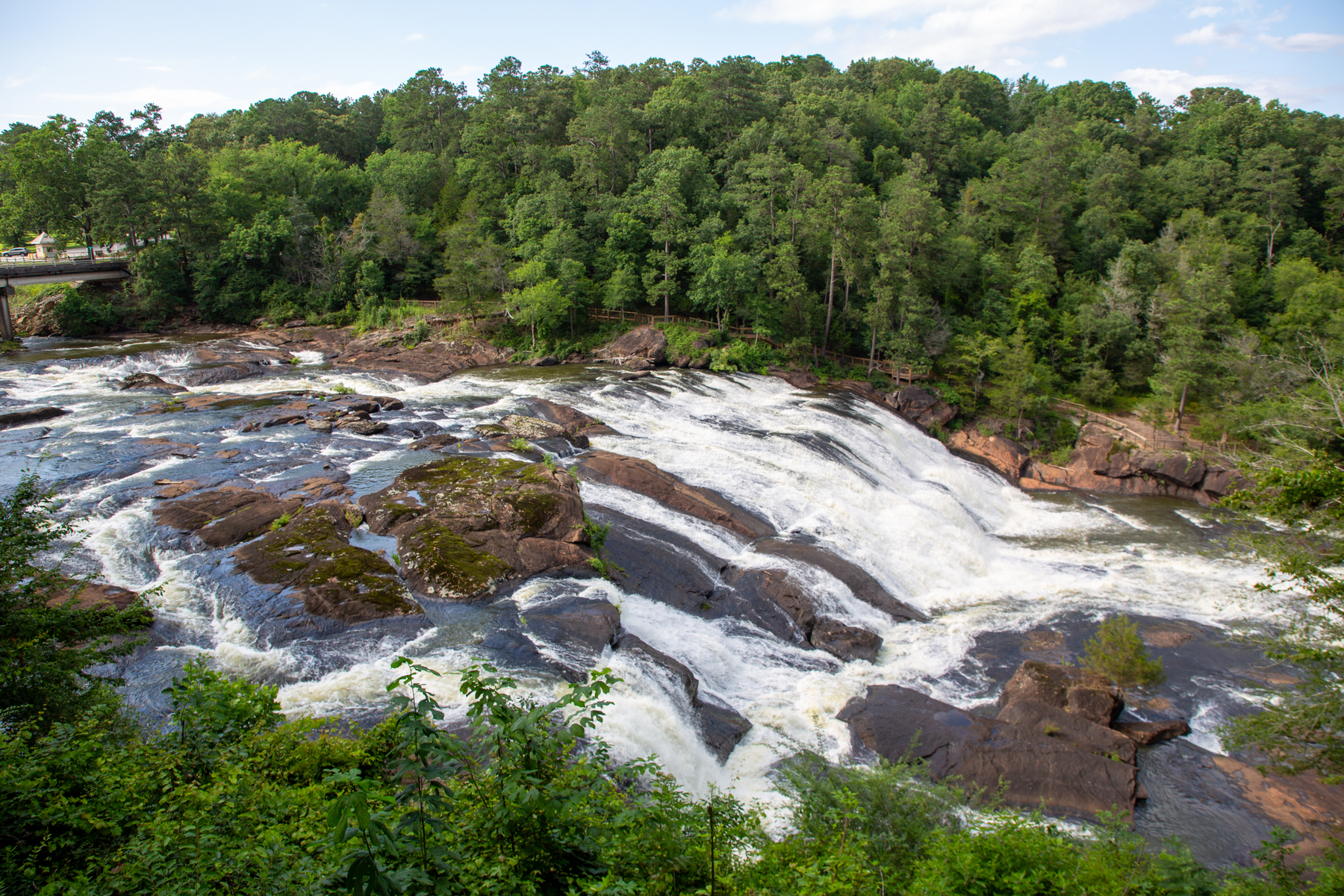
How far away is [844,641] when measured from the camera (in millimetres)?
15602

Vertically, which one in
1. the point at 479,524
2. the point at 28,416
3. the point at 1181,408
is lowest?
the point at 1181,408

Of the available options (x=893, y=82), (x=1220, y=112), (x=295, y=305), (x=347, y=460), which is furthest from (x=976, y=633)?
(x=893, y=82)

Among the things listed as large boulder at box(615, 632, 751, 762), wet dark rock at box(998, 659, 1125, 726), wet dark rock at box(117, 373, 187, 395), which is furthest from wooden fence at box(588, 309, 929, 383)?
large boulder at box(615, 632, 751, 762)

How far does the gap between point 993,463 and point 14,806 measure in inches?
1319

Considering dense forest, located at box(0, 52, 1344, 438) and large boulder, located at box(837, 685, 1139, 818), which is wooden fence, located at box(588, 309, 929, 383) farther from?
large boulder, located at box(837, 685, 1139, 818)

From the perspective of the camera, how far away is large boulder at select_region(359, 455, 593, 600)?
48.7 feet

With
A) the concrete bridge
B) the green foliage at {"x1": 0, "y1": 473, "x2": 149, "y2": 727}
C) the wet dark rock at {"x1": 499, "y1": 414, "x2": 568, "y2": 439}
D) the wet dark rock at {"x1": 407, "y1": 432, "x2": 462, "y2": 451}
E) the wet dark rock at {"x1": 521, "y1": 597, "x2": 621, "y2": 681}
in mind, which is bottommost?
the wet dark rock at {"x1": 521, "y1": 597, "x2": 621, "y2": 681}

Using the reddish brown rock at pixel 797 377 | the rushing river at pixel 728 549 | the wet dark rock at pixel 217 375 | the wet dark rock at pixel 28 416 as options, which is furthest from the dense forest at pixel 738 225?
the wet dark rock at pixel 28 416

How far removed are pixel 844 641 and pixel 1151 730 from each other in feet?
19.4

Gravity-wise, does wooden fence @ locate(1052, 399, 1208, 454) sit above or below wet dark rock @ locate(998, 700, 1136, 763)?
above

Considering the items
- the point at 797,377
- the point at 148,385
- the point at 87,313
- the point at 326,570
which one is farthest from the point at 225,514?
the point at 87,313

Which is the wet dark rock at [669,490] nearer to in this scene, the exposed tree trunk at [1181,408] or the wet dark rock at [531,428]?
the wet dark rock at [531,428]

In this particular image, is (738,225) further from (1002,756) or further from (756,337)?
(1002,756)

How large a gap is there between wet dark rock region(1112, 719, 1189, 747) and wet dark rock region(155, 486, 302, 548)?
1842 cm
